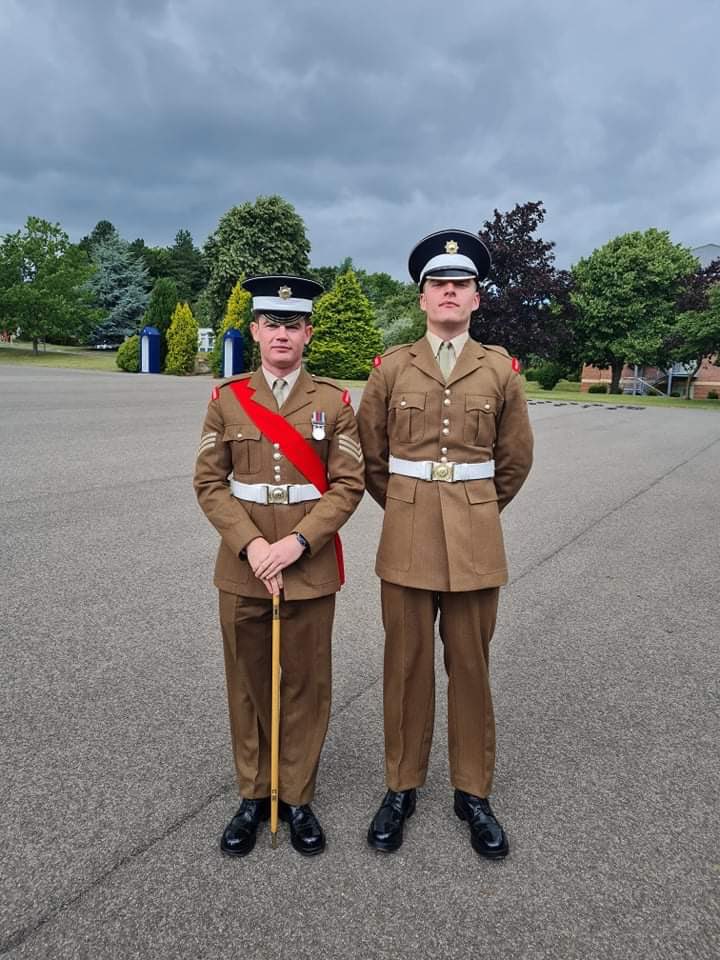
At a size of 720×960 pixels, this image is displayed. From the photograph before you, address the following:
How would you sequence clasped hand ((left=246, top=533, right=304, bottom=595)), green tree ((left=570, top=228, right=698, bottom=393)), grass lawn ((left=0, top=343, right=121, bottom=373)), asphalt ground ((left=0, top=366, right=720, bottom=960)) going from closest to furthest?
asphalt ground ((left=0, top=366, right=720, bottom=960))
clasped hand ((left=246, top=533, right=304, bottom=595))
grass lawn ((left=0, top=343, right=121, bottom=373))
green tree ((left=570, top=228, right=698, bottom=393))

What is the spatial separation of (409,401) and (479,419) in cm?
27

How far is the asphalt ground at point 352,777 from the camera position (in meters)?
2.13

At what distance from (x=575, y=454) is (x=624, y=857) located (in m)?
11.6

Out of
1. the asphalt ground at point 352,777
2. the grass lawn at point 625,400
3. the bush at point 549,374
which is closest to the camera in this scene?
the asphalt ground at point 352,777

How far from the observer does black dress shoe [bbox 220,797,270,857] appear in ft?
7.93

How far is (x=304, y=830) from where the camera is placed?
249 cm

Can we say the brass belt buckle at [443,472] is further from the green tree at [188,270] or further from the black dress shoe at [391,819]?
the green tree at [188,270]

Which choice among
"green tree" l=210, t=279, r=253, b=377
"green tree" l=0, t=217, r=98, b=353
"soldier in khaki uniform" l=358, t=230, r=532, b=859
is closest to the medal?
"soldier in khaki uniform" l=358, t=230, r=532, b=859

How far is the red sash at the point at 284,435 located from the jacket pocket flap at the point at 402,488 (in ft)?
0.94

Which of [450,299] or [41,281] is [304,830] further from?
[41,281]

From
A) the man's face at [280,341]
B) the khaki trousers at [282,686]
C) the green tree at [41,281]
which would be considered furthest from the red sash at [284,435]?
the green tree at [41,281]

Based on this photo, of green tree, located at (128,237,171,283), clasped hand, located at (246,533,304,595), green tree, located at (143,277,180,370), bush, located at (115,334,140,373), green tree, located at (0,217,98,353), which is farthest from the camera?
green tree, located at (128,237,171,283)

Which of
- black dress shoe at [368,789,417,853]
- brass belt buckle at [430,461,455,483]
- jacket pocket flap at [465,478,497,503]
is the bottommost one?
black dress shoe at [368,789,417,853]

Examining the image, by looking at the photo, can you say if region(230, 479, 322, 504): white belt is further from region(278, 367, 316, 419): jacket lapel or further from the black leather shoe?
the black leather shoe
